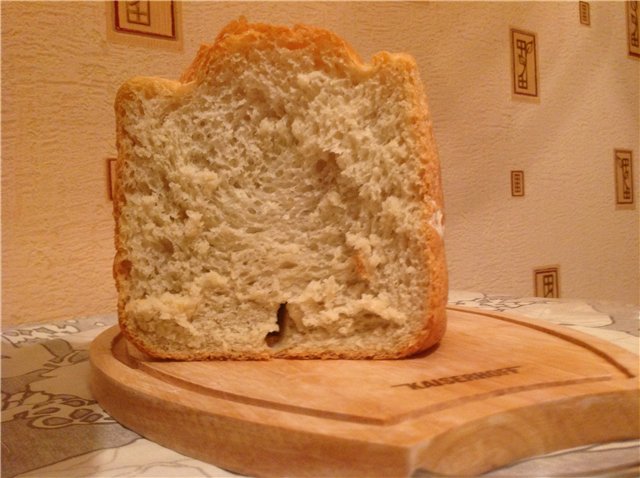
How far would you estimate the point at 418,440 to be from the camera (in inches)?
17.8

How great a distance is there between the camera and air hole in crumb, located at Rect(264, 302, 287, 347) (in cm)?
77

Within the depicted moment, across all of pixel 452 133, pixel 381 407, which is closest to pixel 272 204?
pixel 381 407

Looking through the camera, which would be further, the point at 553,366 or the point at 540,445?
the point at 553,366

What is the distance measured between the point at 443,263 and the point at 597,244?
161 centimetres

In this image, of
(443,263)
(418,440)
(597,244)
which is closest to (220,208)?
(443,263)

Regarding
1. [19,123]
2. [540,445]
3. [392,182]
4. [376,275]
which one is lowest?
[540,445]

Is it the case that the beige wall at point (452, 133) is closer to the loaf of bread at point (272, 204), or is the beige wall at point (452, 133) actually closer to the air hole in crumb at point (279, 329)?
the loaf of bread at point (272, 204)

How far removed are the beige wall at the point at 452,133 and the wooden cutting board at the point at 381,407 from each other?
1.79 feet

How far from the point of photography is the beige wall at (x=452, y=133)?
1121 millimetres

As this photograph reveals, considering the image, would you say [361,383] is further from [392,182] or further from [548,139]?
[548,139]

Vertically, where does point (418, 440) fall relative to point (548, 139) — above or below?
below

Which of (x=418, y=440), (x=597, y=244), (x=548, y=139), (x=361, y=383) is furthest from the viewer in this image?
(x=597, y=244)

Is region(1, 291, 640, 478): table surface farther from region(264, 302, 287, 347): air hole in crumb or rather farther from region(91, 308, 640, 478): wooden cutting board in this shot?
region(264, 302, 287, 347): air hole in crumb

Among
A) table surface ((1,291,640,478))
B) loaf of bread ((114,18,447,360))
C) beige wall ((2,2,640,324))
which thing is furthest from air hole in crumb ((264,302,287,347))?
beige wall ((2,2,640,324))
